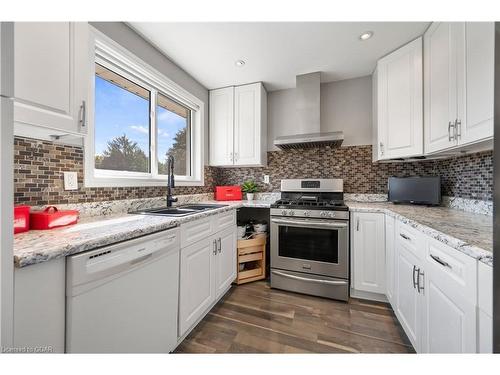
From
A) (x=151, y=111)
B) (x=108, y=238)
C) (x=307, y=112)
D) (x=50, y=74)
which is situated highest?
(x=307, y=112)

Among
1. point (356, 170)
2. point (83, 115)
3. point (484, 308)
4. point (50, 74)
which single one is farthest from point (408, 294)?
point (50, 74)

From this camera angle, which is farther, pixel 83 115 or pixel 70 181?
pixel 70 181

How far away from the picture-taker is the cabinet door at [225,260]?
1829mm

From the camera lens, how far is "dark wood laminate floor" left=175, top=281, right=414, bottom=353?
1.37 meters

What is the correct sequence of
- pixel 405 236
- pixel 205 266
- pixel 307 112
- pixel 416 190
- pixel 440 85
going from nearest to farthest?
pixel 405 236 → pixel 440 85 → pixel 205 266 → pixel 416 190 → pixel 307 112

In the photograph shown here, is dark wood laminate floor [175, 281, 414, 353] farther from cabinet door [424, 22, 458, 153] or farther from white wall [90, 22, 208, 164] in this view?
white wall [90, 22, 208, 164]

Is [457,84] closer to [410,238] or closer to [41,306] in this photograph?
[410,238]

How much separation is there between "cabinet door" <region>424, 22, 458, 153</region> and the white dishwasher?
2030mm

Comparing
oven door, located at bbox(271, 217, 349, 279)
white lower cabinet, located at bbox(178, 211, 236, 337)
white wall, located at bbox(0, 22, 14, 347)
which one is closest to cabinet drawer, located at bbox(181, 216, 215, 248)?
white lower cabinet, located at bbox(178, 211, 236, 337)

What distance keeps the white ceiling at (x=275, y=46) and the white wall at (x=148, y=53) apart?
6cm

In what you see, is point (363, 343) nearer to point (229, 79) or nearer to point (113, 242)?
point (113, 242)

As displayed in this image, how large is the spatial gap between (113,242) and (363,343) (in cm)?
173

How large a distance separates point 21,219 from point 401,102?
2.88 meters

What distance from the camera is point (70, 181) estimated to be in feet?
4.15
